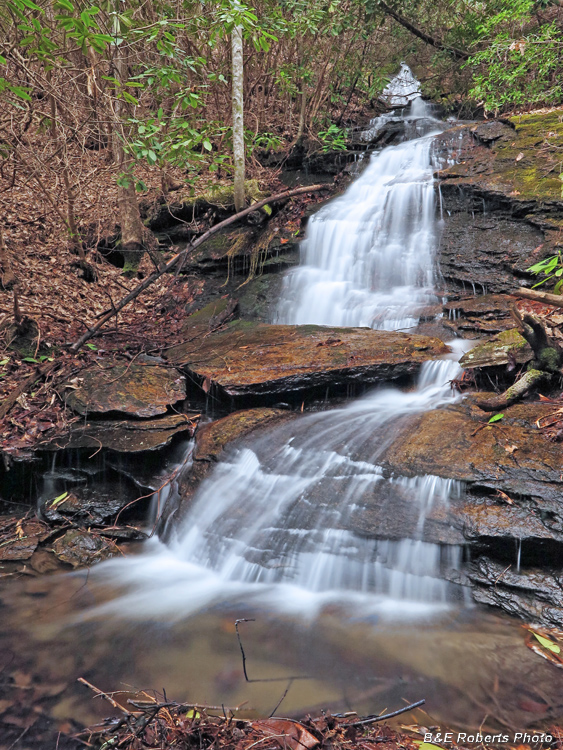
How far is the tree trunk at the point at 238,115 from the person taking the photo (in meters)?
8.15

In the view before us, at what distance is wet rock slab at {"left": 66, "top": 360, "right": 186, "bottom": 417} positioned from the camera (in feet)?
17.9

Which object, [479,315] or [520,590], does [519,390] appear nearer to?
[520,590]

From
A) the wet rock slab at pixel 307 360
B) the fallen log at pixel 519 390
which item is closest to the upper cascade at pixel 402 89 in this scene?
the wet rock slab at pixel 307 360

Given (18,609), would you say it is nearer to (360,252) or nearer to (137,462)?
(137,462)

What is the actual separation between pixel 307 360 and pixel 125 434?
2304 mm

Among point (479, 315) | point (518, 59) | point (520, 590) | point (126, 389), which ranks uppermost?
point (518, 59)

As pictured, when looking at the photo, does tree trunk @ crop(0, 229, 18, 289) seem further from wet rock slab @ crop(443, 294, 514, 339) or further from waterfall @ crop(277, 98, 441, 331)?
wet rock slab @ crop(443, 294, 514, 339)

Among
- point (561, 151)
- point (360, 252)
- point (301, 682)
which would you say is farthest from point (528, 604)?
point (561, 151)

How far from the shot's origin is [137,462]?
16.9ft

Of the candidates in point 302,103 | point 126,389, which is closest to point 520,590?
point 126,389

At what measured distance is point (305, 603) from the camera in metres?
3.70

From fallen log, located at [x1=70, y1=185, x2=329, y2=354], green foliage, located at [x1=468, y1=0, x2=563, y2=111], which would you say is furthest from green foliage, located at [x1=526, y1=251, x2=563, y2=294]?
green foliage, located at [x1=468, y1=0, x2=563, y2=111]

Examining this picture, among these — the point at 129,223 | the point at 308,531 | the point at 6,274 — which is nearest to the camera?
the point at 308,531

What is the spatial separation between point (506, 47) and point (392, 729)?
10733mm
